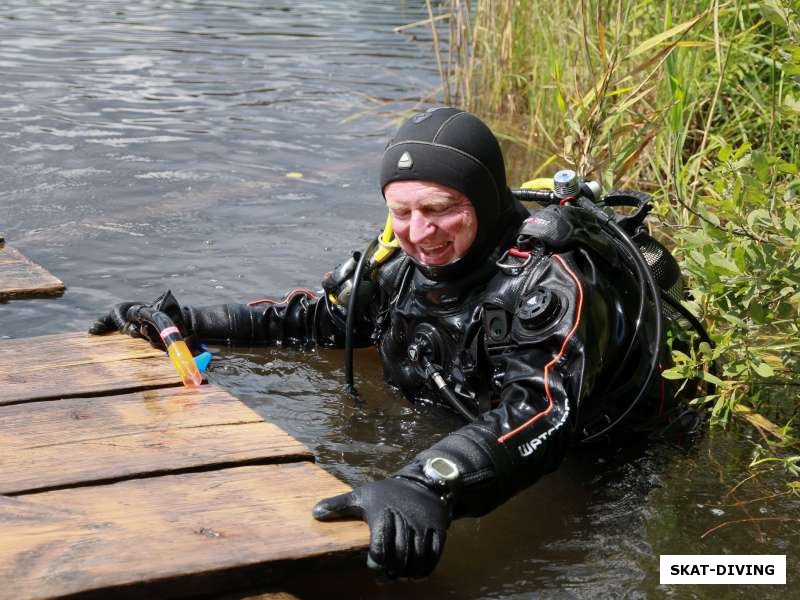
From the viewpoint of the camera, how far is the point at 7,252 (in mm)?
5340

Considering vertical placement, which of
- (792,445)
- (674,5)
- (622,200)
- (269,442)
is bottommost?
(792,445)

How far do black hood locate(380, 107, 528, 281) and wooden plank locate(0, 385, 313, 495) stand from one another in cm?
78

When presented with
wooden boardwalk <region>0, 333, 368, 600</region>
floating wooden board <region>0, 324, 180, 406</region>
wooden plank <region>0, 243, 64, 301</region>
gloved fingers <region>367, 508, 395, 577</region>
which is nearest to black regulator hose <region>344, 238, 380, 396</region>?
wooden boardwalk <region>0, 333, 368, 600</region>

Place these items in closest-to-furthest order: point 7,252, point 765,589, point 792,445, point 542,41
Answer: point 765,589
point 792,445
point 7,252
point 542,41

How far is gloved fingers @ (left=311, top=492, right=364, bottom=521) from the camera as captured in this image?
9.06ft

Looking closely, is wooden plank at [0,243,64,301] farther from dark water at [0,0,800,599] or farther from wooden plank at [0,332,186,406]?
wooden plank at [0,332,186,406]

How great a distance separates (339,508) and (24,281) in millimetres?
2730

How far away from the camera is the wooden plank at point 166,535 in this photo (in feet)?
8.21

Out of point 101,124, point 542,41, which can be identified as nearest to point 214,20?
point 101,124

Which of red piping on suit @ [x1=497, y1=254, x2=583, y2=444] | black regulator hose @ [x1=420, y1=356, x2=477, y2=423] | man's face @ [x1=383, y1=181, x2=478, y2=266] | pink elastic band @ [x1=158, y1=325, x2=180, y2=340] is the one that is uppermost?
man's face @ [x1=383, y1=181, x2=478, y2=266]

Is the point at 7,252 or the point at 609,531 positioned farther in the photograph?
the point at 7,252

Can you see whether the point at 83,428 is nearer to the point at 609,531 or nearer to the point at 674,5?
the point at 609,531

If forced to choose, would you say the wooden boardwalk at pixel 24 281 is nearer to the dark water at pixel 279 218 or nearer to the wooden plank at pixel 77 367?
the dark water at pixel 279 218

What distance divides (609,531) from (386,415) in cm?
105
